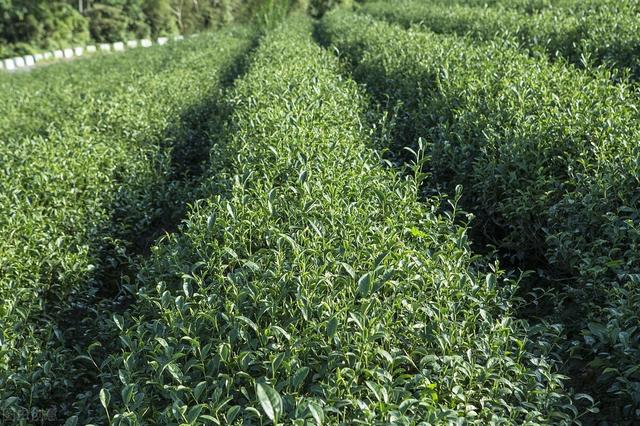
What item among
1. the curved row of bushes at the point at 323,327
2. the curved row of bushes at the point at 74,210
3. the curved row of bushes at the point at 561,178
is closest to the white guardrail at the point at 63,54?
the curved row of bushes at the point at 74,210

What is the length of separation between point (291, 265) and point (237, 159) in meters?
1.54

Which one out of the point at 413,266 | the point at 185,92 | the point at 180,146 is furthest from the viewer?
the point at 185,92

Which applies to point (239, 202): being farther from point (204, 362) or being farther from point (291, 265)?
point (204, 362)

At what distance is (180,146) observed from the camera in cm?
633

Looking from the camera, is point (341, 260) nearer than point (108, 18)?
Yes

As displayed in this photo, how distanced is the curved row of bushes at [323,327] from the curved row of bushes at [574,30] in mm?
3020

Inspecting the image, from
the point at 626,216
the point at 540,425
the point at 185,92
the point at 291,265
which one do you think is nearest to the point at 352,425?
the point at 540,425

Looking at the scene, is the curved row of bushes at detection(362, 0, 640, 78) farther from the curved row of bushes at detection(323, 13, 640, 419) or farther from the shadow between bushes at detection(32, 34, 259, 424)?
the shadow between bushes at detection(32, 34, 259, 424)

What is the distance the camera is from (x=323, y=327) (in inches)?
86.5

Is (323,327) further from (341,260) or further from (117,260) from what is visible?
(117,260)

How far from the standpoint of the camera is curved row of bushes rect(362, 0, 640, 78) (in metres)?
5.84

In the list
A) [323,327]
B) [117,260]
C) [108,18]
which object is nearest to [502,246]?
[323,327]

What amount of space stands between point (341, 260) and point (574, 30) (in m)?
5.56

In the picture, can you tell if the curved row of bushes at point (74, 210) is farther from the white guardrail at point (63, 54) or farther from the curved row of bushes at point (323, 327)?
the white guardrail at point (63, 54)
